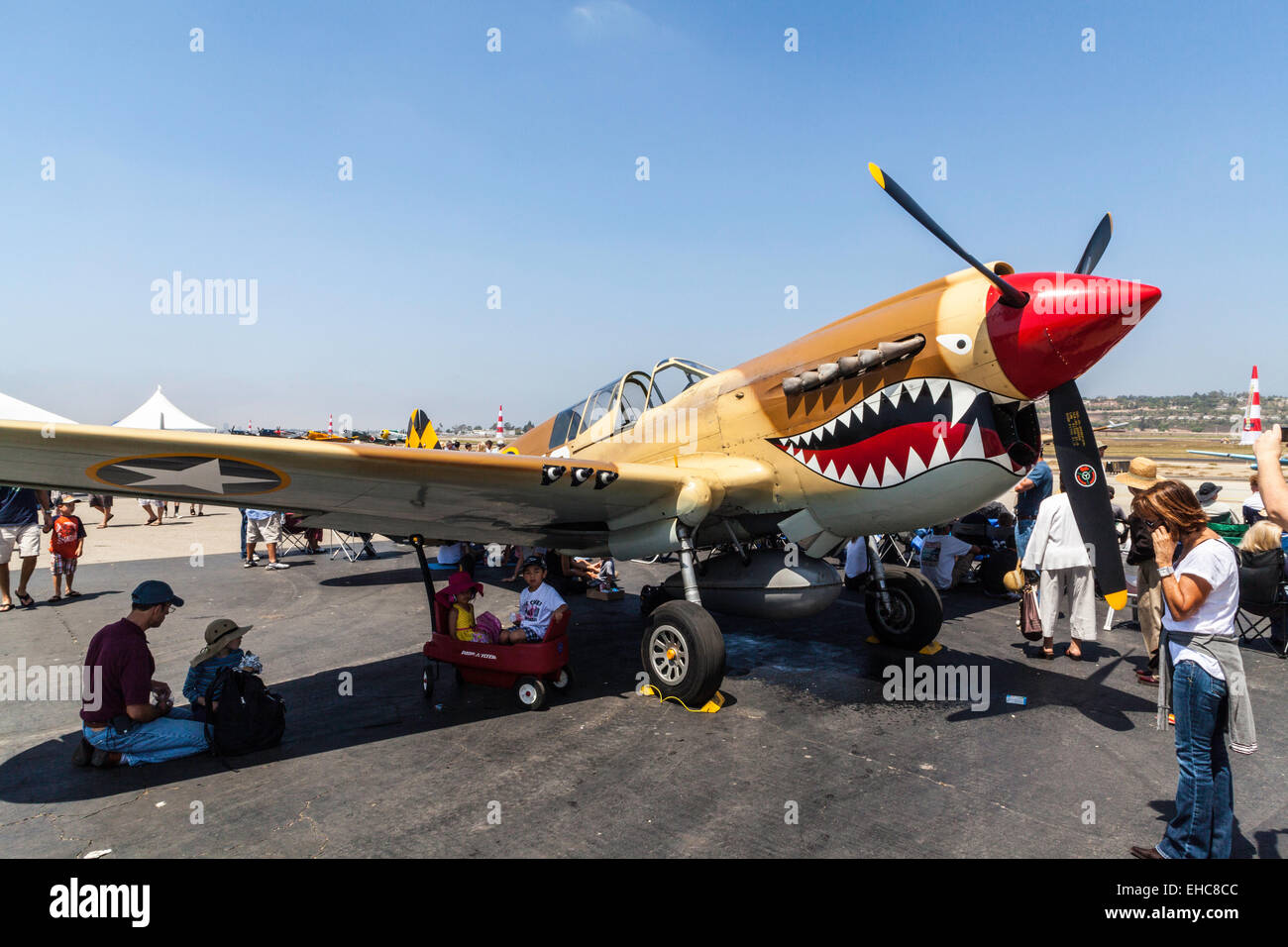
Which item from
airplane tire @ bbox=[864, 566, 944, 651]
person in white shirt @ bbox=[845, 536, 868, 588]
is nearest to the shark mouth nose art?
airplane tire @ bbox=[864, 566, 944, 651]

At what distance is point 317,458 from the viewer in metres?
4.19

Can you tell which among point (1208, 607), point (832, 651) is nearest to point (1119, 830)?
point (1208, 607)

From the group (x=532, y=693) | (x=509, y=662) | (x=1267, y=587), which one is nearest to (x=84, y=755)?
(x=509, y=662)

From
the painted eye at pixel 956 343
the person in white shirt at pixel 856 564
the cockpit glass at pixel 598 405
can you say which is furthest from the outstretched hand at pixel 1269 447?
the person in white shirt at pixel 856 564

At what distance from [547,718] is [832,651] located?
10.9 ft

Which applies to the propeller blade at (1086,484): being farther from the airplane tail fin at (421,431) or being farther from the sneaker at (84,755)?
the airplane tail fin at (421,431)

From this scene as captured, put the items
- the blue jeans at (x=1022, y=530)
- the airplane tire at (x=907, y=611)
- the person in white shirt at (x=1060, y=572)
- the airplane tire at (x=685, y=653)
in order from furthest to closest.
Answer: the blue jeans at (x=1022, y=530) < the airplane tire at (x=907, y=611) < the person in white shirt at (x=1060, y=572) < the airplane tire at (x=685, y=653)

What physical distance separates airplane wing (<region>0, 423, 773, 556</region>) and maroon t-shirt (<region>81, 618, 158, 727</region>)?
1.00 m

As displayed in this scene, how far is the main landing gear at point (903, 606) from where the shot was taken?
6707 mm

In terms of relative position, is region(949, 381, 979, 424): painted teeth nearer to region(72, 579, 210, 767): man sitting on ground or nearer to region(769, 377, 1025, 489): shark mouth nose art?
region(769, 377, 1025, 489): shark mouth nose art

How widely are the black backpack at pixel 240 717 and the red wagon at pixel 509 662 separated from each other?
123 centimetres

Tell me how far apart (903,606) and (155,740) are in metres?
6.54

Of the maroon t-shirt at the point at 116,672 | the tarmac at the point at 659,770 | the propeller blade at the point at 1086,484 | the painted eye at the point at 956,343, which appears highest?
the painted eye at the point at 956,343

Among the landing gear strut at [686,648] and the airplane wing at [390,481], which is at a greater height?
the airplane wing at [390,481]
